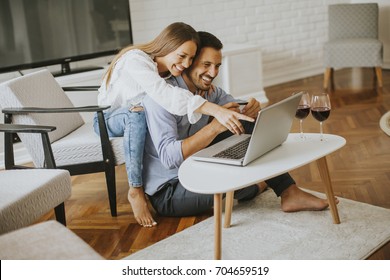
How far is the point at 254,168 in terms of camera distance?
212 cm

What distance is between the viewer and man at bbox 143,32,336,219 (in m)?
2.50

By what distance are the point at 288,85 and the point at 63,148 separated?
11.6 feet

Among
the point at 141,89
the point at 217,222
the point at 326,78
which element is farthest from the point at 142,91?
the point at 326,78

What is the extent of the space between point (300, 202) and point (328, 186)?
0.24 meters

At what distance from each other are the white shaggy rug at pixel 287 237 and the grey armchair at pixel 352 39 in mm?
3168

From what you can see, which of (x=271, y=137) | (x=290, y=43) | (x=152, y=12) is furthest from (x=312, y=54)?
(x=271, y=137)

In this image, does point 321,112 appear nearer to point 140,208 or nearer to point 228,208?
point 228,208

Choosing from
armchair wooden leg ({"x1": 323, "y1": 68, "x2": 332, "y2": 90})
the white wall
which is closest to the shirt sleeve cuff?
the white wall

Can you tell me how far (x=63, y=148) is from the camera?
9.42 feet

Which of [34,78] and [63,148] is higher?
[34,78]

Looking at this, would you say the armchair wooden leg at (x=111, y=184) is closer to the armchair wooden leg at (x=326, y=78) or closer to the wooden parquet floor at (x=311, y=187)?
the wooden parquet floor at (x=311, y=187)

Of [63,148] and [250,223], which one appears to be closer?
[250,223]

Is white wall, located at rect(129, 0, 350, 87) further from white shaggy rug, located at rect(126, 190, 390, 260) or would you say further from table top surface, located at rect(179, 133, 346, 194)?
table top surface, located at rect(179, 133, 346, 194)
